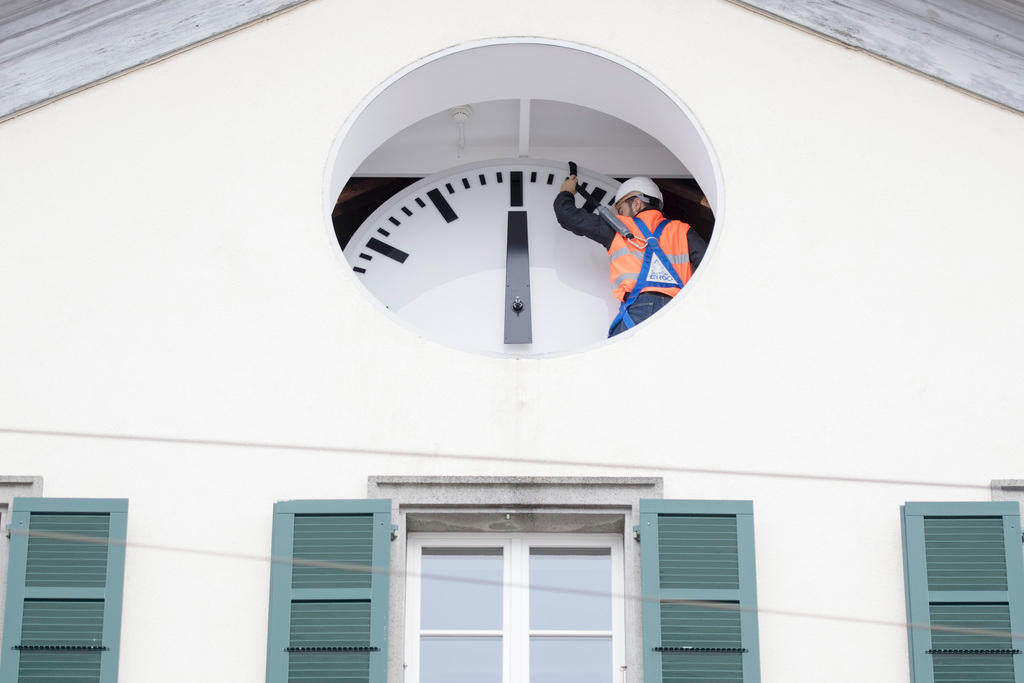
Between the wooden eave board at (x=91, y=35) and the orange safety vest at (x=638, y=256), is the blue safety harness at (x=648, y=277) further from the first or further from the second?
the wooden eave board at (x=91, y=35)

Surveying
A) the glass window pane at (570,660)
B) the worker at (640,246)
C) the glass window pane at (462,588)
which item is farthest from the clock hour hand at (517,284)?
the glass window pane at (570,660)

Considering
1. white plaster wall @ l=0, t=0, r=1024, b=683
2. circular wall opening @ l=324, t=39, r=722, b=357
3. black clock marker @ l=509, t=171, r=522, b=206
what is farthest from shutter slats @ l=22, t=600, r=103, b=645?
black clock marker @ l=509, t=171, r=522, b=206

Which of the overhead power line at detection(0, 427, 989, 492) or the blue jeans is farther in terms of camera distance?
the blue jeans

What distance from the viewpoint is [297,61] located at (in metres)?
11.5

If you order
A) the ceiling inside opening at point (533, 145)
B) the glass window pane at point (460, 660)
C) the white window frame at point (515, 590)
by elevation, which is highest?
the ceiling inside opening at point (533, 145)

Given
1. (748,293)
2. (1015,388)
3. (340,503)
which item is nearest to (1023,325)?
(1015,388)

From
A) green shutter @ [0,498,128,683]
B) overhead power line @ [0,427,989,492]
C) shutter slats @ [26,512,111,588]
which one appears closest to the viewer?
green shutter @ [0,498,128,683]

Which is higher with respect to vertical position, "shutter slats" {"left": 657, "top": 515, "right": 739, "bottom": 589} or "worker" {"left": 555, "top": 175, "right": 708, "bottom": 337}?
"worker" {"left": 555, "top": 175, "right": 708, "bottom": 337}

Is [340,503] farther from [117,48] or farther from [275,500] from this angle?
[117,48]

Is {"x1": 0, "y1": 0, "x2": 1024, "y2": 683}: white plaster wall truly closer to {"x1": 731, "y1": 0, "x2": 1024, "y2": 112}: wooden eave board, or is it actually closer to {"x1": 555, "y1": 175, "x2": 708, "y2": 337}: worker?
{"x1": 731, "y1": 0, "x2": 1024, "y2": 112}: wooden eave board

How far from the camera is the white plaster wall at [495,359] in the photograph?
10.5m

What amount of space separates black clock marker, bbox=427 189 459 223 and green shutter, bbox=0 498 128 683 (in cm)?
266

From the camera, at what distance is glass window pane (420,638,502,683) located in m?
10.5

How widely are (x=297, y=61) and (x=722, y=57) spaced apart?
1.94 meters
